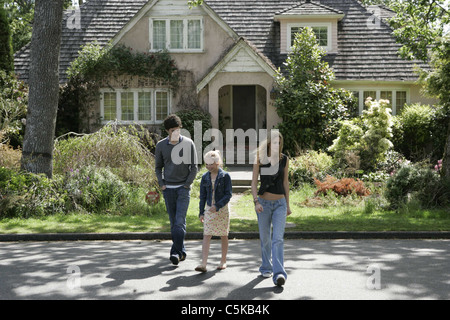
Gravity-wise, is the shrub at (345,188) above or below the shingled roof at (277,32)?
below

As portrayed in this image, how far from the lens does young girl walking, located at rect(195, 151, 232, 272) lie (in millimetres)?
7469

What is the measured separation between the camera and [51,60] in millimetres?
12992

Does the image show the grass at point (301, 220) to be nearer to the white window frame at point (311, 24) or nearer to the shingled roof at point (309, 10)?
the white window frame at point (311, 24)

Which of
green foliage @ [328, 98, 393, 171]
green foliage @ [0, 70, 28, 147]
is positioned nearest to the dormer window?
green foliage @ [328, 98, 393, 171]

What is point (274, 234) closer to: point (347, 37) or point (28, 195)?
point (28, 195)

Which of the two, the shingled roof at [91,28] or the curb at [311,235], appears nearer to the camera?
the curb at [311,235]

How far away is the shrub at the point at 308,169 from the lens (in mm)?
17000

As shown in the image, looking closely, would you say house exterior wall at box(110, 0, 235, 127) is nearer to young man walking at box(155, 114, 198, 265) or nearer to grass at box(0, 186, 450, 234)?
grass at box(0, 186, 450, 234)

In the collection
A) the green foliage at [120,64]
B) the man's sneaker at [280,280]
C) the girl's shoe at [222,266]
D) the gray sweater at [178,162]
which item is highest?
the green foliage at [120,64]

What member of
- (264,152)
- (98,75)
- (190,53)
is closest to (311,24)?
(190,53)

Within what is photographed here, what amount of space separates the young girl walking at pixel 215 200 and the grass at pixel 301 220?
10.2 ft

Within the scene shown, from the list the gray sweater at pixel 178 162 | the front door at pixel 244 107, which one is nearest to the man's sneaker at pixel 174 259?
the gray sweater at pixel 178 162

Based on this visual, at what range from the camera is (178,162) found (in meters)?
7.89

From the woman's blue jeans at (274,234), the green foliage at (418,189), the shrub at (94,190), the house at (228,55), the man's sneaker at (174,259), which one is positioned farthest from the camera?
the house at (228,55)
